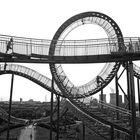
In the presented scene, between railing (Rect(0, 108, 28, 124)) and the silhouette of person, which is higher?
the silhouette of person

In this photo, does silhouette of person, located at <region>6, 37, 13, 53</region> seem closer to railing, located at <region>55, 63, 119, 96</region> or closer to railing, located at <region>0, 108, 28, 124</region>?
railing, located at <region>55, 63, 119, 96</region>

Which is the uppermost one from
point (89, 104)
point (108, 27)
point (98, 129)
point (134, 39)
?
point (108, 27)

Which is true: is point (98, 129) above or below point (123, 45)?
below

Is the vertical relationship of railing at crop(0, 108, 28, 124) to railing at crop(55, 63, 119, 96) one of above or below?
below

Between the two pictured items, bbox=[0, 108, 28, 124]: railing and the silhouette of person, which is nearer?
the silhouette of person

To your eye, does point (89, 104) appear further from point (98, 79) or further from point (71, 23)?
point (71, 23)

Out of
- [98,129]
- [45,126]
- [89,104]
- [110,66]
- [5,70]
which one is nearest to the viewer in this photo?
[98,129]

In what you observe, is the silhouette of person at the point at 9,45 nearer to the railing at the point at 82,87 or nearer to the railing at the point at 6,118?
the railing at the point at 82,87

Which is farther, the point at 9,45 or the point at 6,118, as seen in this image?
the point at 6,118

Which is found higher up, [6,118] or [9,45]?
[9,45]

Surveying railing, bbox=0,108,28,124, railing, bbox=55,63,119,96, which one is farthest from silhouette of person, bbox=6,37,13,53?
railing, bbox=0,108,28,124

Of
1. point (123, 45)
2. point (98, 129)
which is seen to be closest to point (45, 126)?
point (98, 129)
